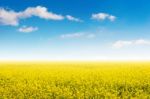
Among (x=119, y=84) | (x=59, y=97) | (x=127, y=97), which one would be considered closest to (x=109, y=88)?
(x=119, y=84)

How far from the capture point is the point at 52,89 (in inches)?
854

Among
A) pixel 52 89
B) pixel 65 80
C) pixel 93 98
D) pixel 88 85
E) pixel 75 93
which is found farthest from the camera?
pixel 65 80

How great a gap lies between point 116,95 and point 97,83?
415 cm

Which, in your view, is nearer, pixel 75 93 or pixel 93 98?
pixel 93 98

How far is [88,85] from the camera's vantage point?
23.1m

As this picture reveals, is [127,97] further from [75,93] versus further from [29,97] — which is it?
[29,97]

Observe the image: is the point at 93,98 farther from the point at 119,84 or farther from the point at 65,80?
the point at 65,80

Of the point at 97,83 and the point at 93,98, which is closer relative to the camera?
the point at 93,98

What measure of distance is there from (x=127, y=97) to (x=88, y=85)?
473 centimetres

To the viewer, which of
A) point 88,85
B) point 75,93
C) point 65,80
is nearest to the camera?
point 75,93

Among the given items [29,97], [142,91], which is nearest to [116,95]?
[142,91]

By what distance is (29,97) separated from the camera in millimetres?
19734

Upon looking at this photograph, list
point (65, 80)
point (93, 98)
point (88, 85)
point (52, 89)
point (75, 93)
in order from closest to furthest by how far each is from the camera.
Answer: point (93, 98) → point (75, 93) → point (52, 89) → point (88, 85) → point (65, 80)

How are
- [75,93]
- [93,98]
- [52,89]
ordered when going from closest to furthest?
[93,98], [75,93], [52,89]
